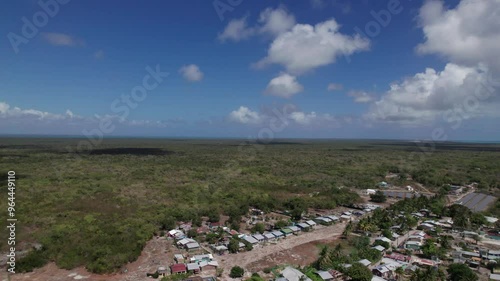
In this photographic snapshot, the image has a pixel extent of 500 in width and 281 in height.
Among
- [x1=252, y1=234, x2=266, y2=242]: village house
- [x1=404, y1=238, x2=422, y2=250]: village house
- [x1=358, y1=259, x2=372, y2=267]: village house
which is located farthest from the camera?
[x1=252, y1=234, x2=266, y2=242]: village house

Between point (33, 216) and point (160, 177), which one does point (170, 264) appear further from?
point (160, 177)

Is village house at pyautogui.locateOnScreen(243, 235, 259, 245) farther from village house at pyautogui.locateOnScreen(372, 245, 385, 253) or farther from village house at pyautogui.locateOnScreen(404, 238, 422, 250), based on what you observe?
village house at pyautogui.locateOnScreen(404, 238, 422, 250)

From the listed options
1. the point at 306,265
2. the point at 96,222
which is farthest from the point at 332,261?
the point at 96,222

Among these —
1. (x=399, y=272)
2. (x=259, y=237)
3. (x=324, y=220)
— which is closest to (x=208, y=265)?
(x=259, y=237)

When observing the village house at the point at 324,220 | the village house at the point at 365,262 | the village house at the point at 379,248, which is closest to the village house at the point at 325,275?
the village house at the point at 365,262

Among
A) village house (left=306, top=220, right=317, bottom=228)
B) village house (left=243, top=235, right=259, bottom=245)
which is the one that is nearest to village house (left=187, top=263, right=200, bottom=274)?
village house (left=243, top=235, right=259, bottom=245)

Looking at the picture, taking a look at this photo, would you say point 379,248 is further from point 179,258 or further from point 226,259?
point 179,258

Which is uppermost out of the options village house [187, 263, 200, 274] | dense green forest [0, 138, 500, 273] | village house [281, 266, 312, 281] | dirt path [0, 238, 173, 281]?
dense green forest [0, 138, 500, 273]

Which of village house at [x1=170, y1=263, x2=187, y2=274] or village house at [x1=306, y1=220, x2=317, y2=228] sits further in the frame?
village house at [x1=306, y1=220, x2=317, y2=228]

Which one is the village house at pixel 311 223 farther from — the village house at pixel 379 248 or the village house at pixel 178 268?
the village house at pixel 178 268
